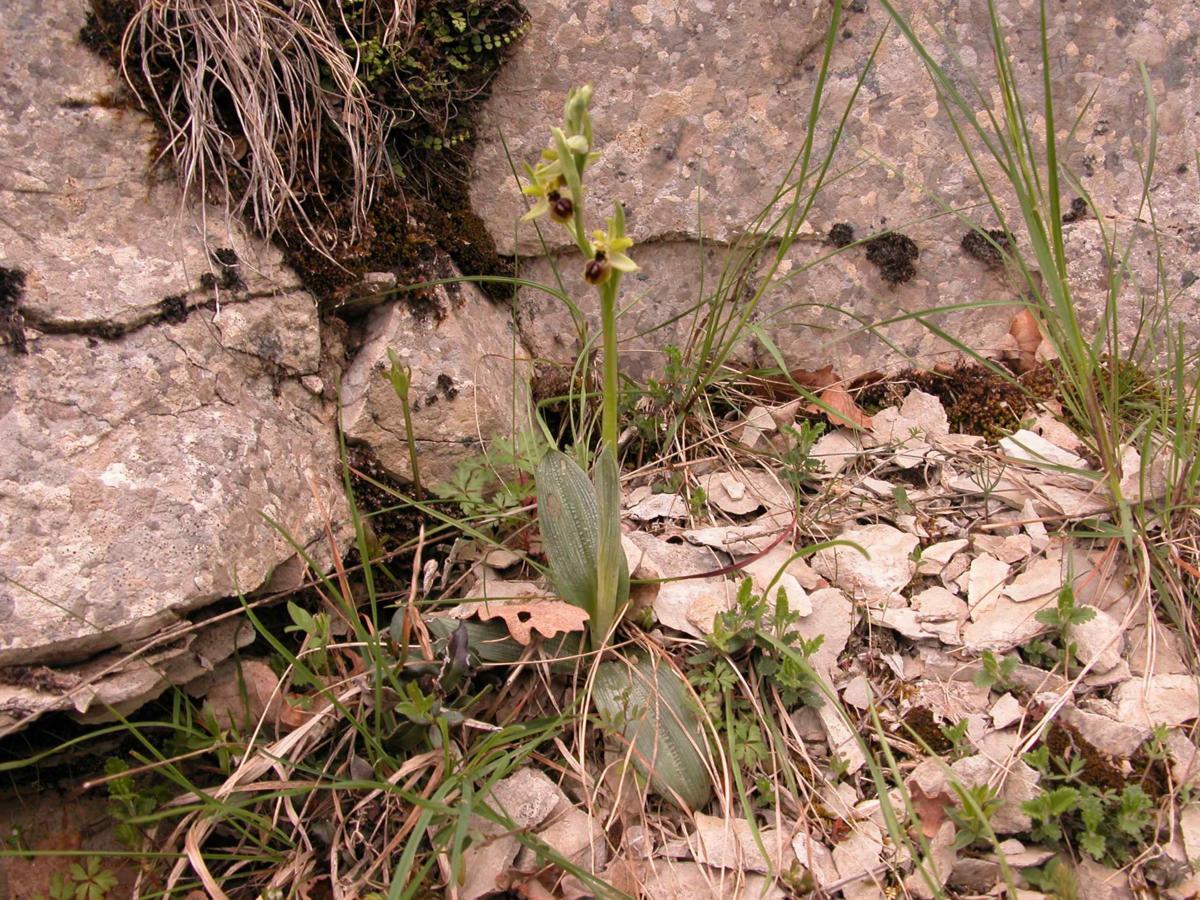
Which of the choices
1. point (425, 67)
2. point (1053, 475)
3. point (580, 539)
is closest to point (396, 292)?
point (425, 67)

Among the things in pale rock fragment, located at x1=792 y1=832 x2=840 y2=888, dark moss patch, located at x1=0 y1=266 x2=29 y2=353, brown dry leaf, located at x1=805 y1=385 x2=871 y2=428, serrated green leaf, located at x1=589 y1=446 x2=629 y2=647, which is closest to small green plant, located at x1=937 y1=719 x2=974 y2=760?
pale rock fragment, located at x1=792 y1=832 x2=840 y2=888

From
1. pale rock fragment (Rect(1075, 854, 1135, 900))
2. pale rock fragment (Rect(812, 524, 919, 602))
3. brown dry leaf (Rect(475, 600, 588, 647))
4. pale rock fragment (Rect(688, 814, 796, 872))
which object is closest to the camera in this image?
pale rock fragment (Rect(1075, 854, 1135, 900))

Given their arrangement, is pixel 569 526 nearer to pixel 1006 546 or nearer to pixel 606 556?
pixel 606 556

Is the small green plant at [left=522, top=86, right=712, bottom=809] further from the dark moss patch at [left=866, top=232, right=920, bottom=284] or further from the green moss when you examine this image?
the dark moss patch at [left=866, top=232, right=920, bottom=284]

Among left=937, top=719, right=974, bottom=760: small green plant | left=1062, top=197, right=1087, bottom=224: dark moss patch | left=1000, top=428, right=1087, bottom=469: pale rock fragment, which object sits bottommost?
left=937, top=719, right=974, bottom=760: small green plant

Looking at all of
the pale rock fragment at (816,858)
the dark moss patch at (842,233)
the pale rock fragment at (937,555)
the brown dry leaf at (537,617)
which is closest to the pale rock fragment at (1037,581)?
the pale rock fragment at (937,555)

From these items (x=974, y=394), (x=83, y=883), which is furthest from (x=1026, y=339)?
(x=83, y=883)
